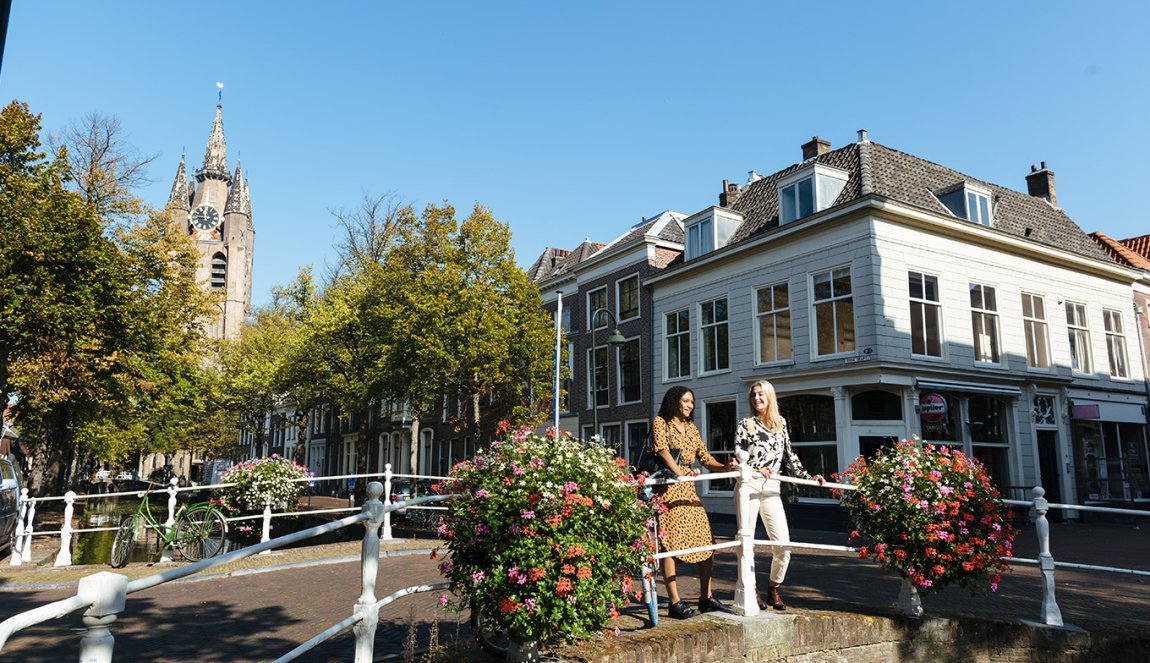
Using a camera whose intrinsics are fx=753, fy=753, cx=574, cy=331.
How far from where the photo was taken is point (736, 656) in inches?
205

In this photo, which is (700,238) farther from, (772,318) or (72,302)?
(72,302)

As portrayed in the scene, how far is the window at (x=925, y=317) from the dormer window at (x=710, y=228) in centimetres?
655

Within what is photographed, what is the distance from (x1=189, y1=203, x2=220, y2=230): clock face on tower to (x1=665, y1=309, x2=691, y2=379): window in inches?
3130

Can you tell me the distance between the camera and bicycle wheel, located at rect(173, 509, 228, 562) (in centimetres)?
1131

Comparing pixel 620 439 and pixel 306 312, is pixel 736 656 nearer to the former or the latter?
pixel 620 439

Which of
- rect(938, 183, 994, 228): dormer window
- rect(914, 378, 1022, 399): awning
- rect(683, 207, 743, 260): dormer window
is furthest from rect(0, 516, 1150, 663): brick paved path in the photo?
rect(683, 207, 743, 260): dormer window

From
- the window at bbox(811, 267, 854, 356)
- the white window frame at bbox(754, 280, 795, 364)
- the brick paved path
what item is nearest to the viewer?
the brick paved path

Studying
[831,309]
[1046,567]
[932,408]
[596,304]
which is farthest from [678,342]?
[1046,567]

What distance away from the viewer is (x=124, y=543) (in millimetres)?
10852

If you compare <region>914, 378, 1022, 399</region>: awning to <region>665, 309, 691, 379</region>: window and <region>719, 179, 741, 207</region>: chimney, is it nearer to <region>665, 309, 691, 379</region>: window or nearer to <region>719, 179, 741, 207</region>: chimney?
<region>665, 309, 691, 379</region>: window

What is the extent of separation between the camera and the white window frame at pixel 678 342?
83.8ft

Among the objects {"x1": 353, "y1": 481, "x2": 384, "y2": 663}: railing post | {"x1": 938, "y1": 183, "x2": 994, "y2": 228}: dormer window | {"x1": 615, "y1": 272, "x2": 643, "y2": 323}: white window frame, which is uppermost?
{"x1": 938, "y1": 183, "x2": 994, "y2": 228}: dormer window

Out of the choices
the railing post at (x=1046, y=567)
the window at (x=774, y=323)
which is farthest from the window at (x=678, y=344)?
the railing post at (x=1046, y=567)

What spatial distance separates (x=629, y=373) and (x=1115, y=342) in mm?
16288
